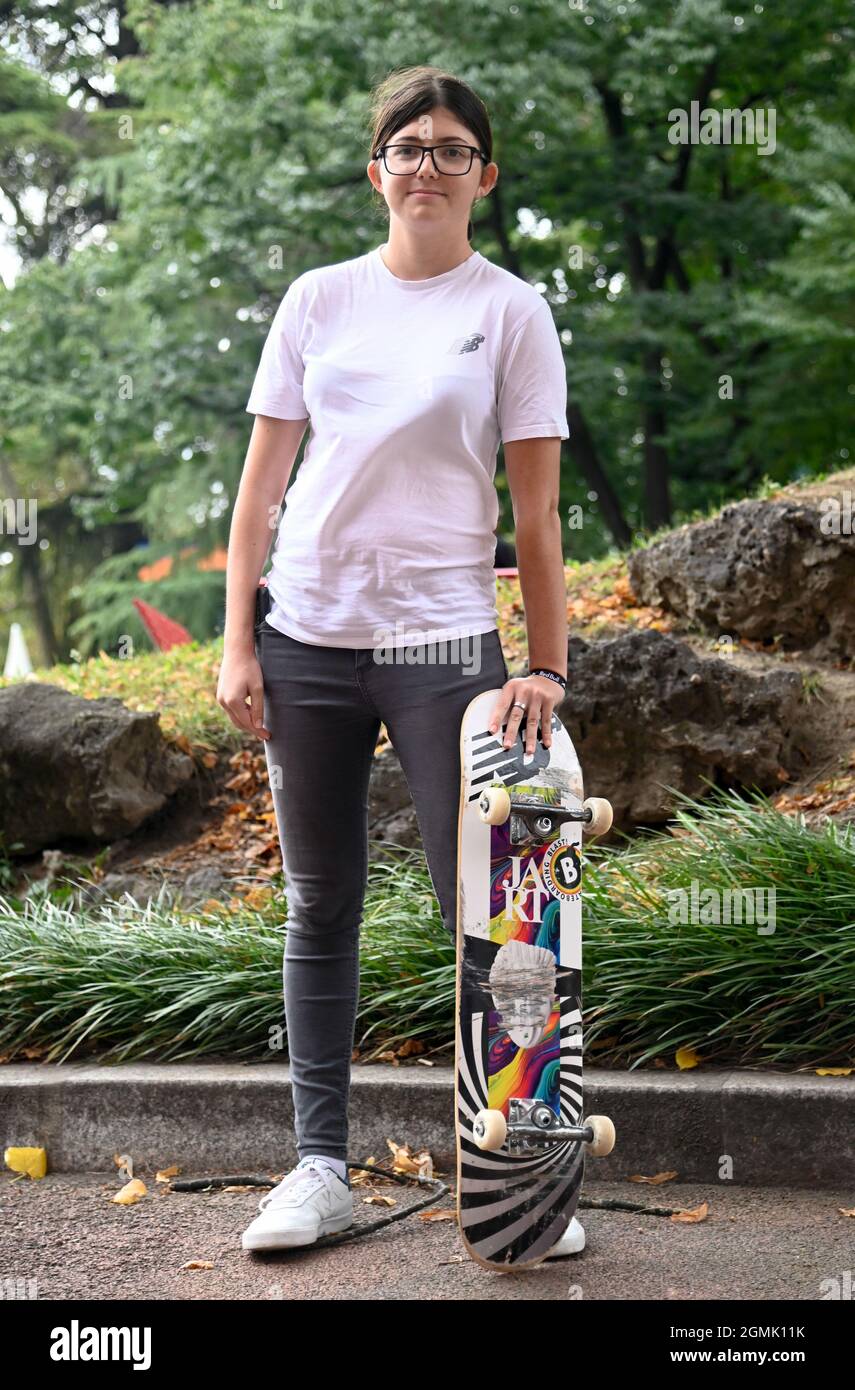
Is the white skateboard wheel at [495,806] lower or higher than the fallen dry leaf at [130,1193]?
higher

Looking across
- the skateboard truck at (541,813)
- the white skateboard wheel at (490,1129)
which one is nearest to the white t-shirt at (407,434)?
the skateboard truck at (541,813)

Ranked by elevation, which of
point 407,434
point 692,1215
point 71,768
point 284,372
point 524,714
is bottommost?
point 692,1215

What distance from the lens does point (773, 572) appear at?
5.61 m

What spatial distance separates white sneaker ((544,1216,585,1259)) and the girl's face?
6.68 feet

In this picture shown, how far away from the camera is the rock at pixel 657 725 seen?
4.86m

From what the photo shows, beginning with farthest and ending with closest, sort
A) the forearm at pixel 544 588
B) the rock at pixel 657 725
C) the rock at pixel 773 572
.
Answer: the rock at pixel 773 572
the rock at pixel 657 725
the forearm at pixel 544 588

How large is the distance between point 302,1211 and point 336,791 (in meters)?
0.86

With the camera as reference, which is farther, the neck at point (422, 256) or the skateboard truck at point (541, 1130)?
the neck at point (422, 256)

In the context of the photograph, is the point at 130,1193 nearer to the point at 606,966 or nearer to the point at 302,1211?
the point at 302,1211

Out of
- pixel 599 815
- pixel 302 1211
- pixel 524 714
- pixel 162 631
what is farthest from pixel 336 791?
pixel 162 631

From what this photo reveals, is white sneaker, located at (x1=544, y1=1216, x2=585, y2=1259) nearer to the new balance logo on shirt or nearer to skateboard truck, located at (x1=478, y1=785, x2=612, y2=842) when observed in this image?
skateboard truck, located at (x1=478, y1=785, x2=612, y2=842)

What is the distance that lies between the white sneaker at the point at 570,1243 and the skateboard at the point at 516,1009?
0.36 feet

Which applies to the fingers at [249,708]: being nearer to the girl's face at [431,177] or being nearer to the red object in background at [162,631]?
the girl's face at [431,177]

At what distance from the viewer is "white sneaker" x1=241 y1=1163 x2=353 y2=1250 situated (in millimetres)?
2779
